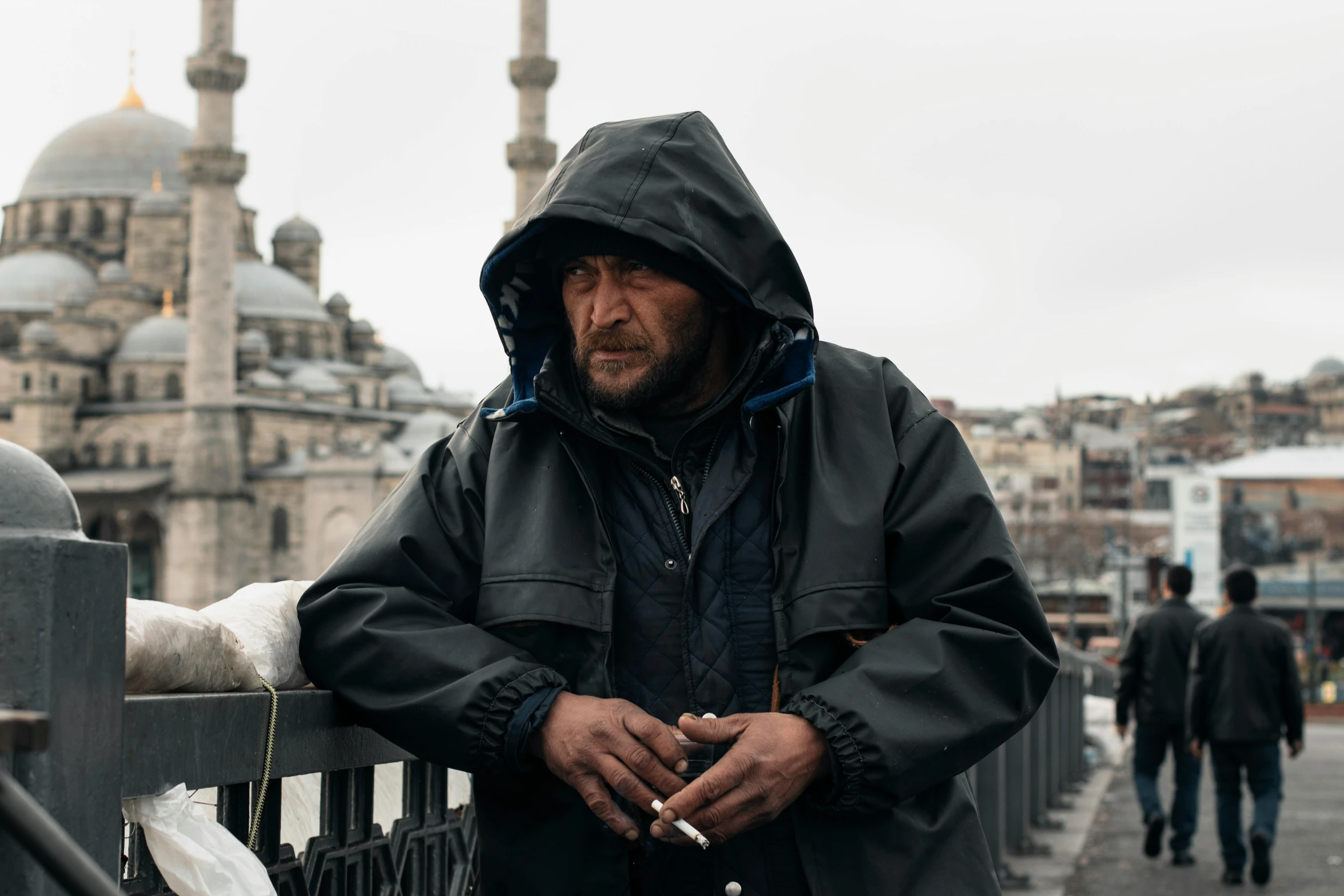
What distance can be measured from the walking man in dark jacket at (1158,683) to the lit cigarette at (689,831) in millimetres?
7180

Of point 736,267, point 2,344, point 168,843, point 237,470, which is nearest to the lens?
point 168,843

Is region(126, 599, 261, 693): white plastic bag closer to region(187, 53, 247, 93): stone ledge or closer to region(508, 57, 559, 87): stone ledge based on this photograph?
region(508, 57, 559, 87): stone ledge

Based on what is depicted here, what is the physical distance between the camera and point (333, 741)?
2.45 m

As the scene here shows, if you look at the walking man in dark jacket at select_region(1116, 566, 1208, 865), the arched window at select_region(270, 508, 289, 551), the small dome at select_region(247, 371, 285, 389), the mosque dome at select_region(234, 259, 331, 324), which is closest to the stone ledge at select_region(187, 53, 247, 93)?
the small dome at select_region(247, 371, 285, 389)

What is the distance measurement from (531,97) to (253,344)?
23.7m

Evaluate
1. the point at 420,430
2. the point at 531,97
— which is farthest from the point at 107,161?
the point at 531,97

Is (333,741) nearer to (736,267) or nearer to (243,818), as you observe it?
(243,818)

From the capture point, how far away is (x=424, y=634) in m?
2.24

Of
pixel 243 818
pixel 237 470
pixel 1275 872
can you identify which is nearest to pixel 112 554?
pixel 243 818

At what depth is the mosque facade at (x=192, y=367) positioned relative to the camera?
55406mm

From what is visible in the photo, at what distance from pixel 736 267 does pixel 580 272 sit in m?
0.24

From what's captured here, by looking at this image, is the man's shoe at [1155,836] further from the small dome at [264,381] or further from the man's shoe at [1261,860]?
the small dome at [264,381]

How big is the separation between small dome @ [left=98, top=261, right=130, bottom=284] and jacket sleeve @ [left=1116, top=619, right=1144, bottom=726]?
63.9 m

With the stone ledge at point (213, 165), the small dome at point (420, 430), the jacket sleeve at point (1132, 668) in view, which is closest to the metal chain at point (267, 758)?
the jacket sleeve at point (1132, 668)
